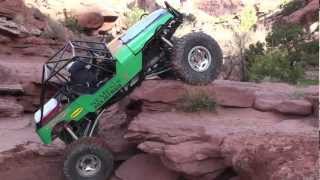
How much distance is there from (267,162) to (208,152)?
47.1 inches

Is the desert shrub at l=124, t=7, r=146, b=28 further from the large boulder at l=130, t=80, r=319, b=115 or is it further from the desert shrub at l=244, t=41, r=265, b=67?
the large boulder at l=130, t=80, r=319, b=115

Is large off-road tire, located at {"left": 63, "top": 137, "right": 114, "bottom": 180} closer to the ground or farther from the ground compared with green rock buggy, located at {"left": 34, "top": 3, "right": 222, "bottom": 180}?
closer to the ground

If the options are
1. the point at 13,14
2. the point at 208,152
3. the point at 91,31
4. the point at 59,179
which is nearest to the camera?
the point at 208,152

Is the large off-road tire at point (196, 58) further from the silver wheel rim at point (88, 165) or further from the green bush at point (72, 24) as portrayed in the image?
the green bush at point (72, 24)

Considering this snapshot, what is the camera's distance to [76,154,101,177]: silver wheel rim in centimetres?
896

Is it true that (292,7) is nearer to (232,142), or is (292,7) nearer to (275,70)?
(275,70)

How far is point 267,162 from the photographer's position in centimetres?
681

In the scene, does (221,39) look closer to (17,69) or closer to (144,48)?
(17,69)

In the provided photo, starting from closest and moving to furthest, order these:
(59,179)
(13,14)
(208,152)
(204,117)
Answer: (208,152)
(204,117)
(59,179)
(13,14)

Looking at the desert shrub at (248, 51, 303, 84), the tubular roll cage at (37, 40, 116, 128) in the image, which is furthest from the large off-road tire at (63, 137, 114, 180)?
the desert shrub at (248, 51, 303, 84)

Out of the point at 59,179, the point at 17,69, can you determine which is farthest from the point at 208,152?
the point at 17,69

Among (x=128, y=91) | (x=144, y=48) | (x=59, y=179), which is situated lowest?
(x=59, y=179)

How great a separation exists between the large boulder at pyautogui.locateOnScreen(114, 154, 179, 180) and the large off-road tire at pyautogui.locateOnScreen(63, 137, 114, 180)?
24cm

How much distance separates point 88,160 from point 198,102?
1977mm
